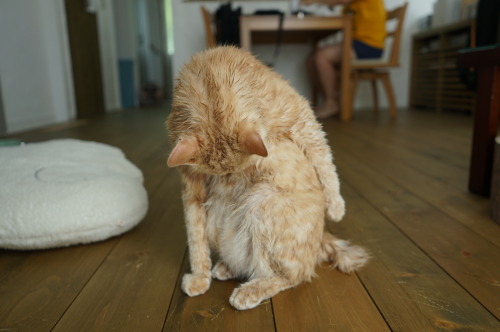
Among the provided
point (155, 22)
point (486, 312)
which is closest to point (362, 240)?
point (486, 312)

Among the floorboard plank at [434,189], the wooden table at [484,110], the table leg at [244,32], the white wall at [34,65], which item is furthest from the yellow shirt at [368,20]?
the white wall at [34,65]

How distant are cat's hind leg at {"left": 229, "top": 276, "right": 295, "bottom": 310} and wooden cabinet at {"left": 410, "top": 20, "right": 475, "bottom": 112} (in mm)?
4211

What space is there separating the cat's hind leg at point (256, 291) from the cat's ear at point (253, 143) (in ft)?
1.13

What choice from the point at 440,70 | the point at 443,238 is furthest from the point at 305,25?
the point at 443,238

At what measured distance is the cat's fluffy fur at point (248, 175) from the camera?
75cm

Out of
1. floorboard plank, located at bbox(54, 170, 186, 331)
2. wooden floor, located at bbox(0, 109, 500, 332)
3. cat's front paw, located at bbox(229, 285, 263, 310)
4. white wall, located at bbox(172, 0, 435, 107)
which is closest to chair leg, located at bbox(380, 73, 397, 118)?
white wall, located at bbox(172, 0, 435, 107)

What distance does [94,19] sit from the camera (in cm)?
511

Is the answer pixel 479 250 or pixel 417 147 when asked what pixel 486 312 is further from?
pixel 417 147

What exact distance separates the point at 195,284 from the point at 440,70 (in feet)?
16.0

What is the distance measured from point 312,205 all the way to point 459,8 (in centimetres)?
481

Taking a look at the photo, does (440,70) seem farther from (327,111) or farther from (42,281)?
(42,281)

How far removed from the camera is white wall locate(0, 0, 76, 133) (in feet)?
10.9

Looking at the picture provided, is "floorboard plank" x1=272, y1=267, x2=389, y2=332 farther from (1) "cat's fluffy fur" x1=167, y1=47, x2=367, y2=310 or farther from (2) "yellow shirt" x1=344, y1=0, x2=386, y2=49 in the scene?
(2) "yellow shirt" x1=344, y1=0, x2=386, y2=49

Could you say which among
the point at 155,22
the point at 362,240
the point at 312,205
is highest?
the point at 155,22
